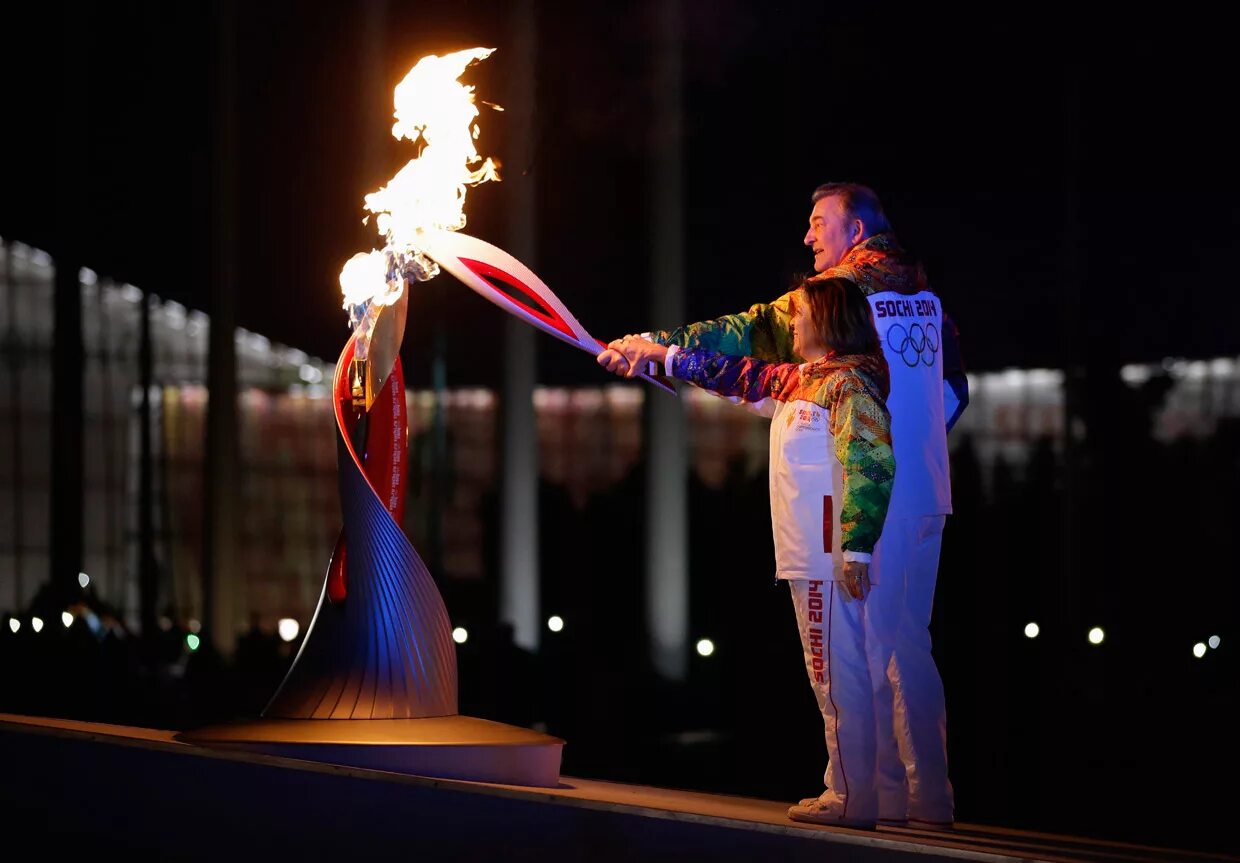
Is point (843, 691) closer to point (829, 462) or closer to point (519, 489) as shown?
point (829, 462)

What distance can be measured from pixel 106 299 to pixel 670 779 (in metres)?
16.4

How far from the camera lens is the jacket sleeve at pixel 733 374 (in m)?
4.16

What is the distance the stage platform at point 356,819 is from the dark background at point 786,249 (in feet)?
9.96

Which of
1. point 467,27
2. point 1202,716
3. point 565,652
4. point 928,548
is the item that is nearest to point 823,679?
point 928,548

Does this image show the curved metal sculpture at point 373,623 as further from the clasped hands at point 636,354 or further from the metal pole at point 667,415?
the metal pole at point 667,415

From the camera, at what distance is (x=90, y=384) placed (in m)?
22.4

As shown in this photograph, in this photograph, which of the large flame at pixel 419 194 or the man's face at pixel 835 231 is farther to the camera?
the large flame at pixel 419 194

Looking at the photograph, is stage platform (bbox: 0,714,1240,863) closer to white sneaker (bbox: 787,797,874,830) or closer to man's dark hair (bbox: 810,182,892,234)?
white sneaker (bbox: 787,797,874,830)

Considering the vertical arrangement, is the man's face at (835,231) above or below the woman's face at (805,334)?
above

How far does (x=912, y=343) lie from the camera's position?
13.3ft

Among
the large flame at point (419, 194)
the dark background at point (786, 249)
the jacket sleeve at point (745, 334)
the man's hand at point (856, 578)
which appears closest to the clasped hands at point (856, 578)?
the man's hand at point (856, 578)

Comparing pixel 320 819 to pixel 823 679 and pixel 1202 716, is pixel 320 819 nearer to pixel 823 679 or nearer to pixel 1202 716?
pixel 823 679

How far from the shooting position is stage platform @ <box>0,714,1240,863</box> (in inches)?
123

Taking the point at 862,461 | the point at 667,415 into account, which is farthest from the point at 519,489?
the point at 862,461
